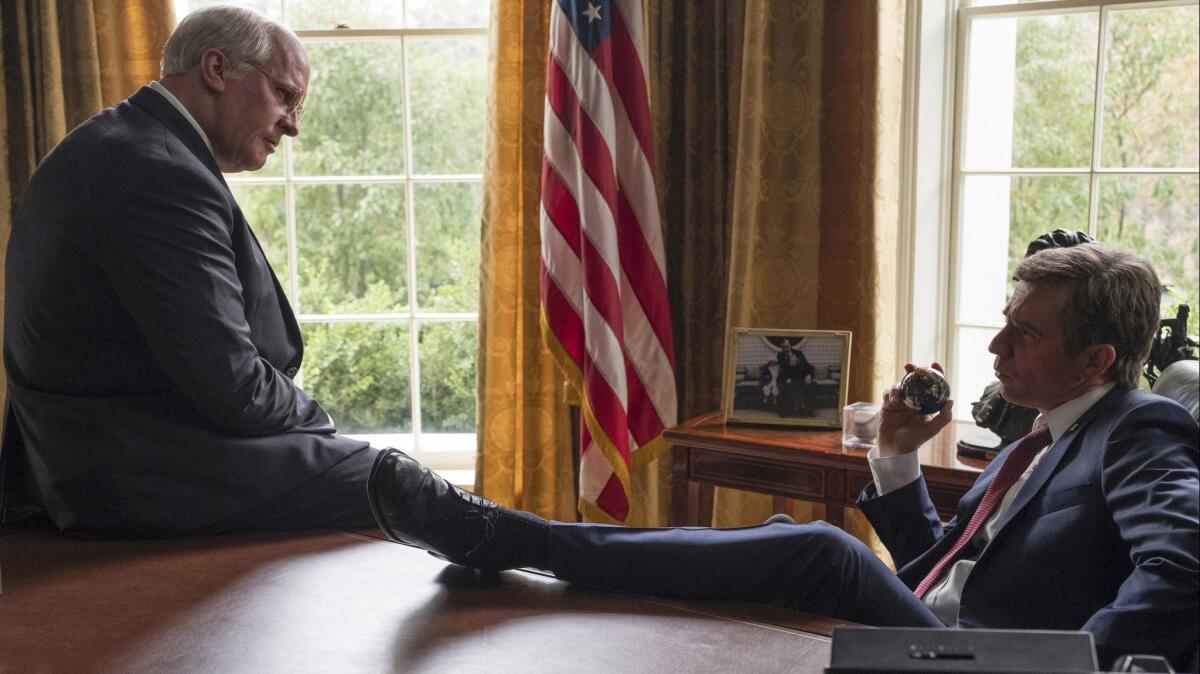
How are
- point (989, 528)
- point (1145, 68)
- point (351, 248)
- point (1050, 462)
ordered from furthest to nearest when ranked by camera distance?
point (351, 248) → point (1145, 68) → point (989, 528) → point (1050, 462)

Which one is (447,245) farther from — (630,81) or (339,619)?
(339,619)

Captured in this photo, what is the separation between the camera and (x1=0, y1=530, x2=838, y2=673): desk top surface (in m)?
1.62

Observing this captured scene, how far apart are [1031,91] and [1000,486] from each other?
5.70ft

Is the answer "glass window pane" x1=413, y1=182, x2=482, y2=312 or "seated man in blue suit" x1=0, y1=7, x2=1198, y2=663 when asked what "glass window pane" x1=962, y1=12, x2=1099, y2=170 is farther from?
"glass window pane" x1=413, y1=182, x2=482, y2=312

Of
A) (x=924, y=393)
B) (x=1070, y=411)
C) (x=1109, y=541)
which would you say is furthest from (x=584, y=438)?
(x=1109, y=541)

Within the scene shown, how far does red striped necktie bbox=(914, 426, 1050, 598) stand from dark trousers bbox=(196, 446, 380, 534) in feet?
3.49

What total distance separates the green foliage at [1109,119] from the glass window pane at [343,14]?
1946 millimetres

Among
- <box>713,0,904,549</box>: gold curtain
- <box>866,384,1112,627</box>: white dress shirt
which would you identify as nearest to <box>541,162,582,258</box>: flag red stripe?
<box>713,0,904,549</box>: gold curtain

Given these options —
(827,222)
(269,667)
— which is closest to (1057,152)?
(827,222)

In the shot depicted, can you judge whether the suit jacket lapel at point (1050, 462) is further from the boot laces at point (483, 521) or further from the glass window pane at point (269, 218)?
the glass window pane at point (269, 218)

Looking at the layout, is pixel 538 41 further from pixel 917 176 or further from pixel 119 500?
pixel 119 500

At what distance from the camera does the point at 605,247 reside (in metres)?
3.10

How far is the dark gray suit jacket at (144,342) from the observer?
1.98m

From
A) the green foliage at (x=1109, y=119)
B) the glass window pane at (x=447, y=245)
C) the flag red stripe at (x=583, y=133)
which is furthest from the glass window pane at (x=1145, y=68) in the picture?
the glass window pane at (x=447, y=245)
